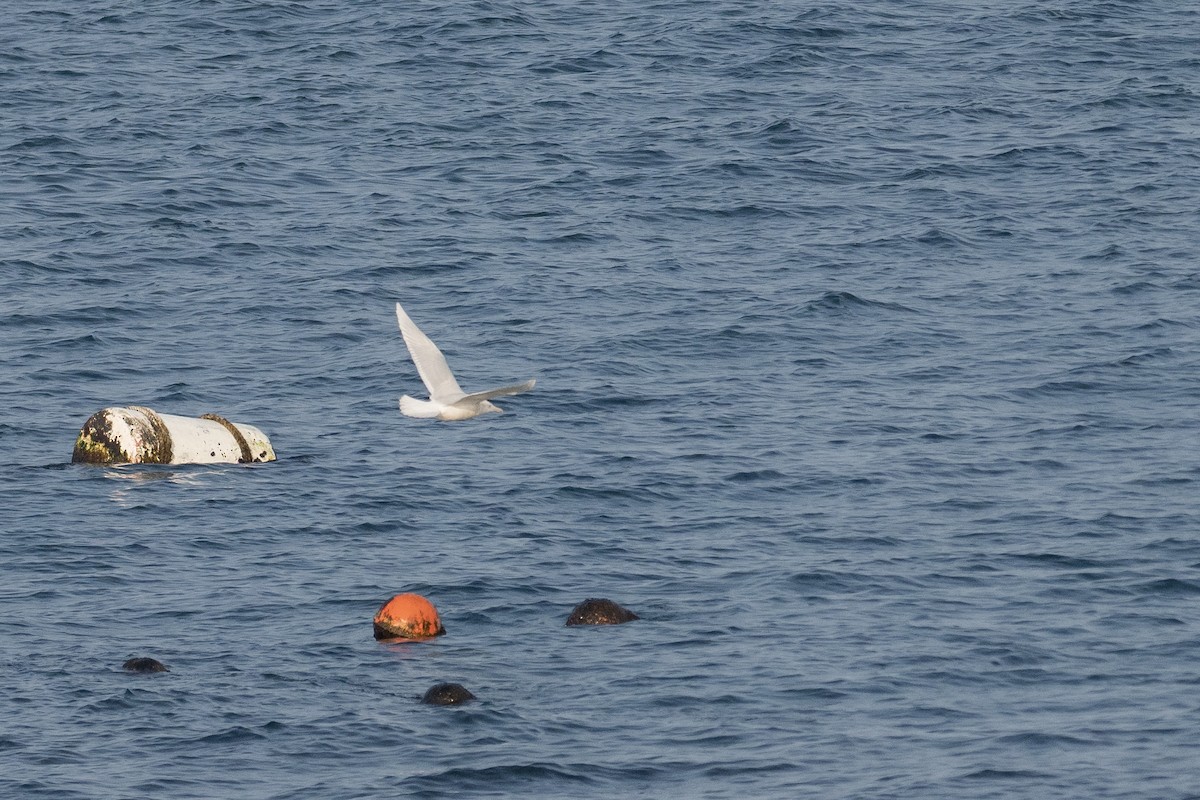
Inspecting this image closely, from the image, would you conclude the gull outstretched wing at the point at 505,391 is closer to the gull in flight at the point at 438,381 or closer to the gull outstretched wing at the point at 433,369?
the gull in flight at the point at 438,381

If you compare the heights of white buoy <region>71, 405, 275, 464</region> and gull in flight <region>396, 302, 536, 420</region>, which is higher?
gull in flight <region>396, 302, 536, 420</region>

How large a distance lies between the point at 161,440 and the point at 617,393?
7.32 meters

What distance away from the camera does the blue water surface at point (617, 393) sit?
65.5ft

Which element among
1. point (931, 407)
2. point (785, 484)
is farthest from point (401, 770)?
point (931, 407)

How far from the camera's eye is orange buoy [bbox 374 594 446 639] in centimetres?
2211

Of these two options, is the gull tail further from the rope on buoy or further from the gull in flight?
the rope on buoy

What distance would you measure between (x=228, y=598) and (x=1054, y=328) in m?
16.3

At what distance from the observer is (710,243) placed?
3875cm

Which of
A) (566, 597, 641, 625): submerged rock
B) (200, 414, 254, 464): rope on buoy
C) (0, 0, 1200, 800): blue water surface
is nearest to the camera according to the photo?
(0, 0, 1200, 800): blue water surface

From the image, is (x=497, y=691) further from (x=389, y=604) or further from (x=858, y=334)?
(x=858, y=334)

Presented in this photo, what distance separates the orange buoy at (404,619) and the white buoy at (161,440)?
711 cm

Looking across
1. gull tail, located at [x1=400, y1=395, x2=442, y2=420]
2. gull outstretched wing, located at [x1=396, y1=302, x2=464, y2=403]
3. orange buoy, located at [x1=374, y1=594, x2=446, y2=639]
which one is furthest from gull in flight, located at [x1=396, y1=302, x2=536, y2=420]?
orange buoy, located at [x1=374, y1=594, x2=446, y2=639]

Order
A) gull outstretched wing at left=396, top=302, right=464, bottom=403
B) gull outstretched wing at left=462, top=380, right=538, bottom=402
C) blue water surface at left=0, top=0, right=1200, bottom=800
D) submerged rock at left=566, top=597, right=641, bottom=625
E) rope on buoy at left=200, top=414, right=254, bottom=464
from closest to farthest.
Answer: gull outstretched wing at left=462, top=380, right=538, bottom=402, blue water surface at left=0, top=0, right=1200, bottom=800, gull outstretched wing at left=396, top=302, right=464, bottom=403, submerged rock at left=566, top=597, right=641, bottom=625, rope on buoy at left=200, top=414, right=254, bottom=464

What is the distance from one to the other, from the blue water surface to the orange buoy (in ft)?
1.38
